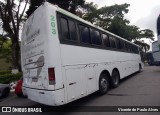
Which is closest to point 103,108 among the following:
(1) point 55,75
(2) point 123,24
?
(1) point 55,75

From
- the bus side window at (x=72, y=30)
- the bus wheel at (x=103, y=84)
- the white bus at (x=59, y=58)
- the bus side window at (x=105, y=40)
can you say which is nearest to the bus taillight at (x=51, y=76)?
the white bus at (x=59, y=58)

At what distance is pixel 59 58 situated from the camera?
199 inches

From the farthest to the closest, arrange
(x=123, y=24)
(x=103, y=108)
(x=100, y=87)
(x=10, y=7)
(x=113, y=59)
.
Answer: (x=123, y=24)
(x=10, y=7)
(x=113, y=59)
(x=100, y=87)
(x=103, y=108)

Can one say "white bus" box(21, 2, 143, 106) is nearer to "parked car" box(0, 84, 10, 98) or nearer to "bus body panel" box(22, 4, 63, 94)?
"bus body panel" box(22, 4, 63, 94)

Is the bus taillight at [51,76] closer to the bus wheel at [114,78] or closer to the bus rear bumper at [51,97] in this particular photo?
the bus rear bumper at [51,97]

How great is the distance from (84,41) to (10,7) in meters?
14.6

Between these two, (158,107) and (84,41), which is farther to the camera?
(84,41)

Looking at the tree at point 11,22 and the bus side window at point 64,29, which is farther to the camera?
the tree at point 11,22

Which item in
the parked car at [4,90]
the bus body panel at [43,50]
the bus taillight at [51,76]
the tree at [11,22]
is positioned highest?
the tree at [11,22]

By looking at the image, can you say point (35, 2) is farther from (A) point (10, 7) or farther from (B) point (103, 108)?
(B) point (103, 108)

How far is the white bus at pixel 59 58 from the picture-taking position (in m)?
4.96

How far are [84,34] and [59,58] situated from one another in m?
2.01

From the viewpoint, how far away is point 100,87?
7.29m

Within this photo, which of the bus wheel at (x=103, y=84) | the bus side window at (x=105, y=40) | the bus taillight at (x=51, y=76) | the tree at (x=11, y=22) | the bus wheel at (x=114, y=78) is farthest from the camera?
the tree at (x=11, y=22)
